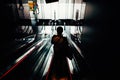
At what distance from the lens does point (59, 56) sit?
13.2 feet

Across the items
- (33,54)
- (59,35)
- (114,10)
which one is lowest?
(33,54)

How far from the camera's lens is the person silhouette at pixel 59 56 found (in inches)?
150

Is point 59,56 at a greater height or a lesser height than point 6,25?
lesser

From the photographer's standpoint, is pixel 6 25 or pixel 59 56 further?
pixel 6 25

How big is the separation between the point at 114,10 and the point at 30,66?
3.52 meters

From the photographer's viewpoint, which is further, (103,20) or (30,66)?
(30,66)

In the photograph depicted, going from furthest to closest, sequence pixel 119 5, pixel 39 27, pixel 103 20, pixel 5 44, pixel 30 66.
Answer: pixel 39 27 → pixel 5 44 → pixel 30 66 → pixel 103 20 → pixel 119 5

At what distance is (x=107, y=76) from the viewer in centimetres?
247

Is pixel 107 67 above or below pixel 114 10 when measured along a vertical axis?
below

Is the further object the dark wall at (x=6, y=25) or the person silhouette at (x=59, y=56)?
the dark wall at (x=6, y=25)

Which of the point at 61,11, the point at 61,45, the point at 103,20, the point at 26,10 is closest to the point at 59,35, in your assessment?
the point at 61,45

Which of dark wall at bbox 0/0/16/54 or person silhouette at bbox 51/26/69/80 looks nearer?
person silhouette at bbox 51/26/69/80

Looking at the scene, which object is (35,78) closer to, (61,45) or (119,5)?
(61,45)

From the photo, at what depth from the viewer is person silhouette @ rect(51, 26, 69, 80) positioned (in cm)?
382
